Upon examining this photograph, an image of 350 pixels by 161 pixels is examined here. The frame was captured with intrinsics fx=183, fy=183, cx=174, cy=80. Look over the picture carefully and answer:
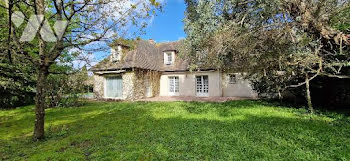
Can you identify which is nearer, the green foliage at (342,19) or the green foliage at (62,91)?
the green foliage at (342,19)

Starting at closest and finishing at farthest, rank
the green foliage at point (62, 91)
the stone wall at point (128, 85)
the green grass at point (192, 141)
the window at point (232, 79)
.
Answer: the green grass at point (192, 141)
the green foliage at point (62, 91)
the stone wall at point (128, 85)
the window at point (232, 79)

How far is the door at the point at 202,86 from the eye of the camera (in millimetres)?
18330

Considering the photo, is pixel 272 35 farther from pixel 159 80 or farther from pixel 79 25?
pixel 159 80

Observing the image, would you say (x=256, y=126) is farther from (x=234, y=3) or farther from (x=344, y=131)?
(x=234, y=3)

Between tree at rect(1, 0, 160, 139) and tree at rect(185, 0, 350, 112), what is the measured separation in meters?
4.22

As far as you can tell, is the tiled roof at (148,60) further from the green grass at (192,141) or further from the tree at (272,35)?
the green grass at (192,141)

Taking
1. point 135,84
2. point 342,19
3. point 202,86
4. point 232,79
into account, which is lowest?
point 202,86

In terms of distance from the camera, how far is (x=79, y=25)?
566 centimetres

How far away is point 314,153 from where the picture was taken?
4.02m

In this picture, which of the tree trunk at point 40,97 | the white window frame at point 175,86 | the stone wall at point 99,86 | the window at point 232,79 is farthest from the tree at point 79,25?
the white window frame at point 175,86

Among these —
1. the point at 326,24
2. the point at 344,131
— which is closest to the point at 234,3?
the point at 326,24

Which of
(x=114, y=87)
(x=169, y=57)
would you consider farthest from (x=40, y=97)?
(x=169, y=57)

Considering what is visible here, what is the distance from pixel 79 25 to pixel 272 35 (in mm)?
7720

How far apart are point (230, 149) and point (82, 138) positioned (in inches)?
172
